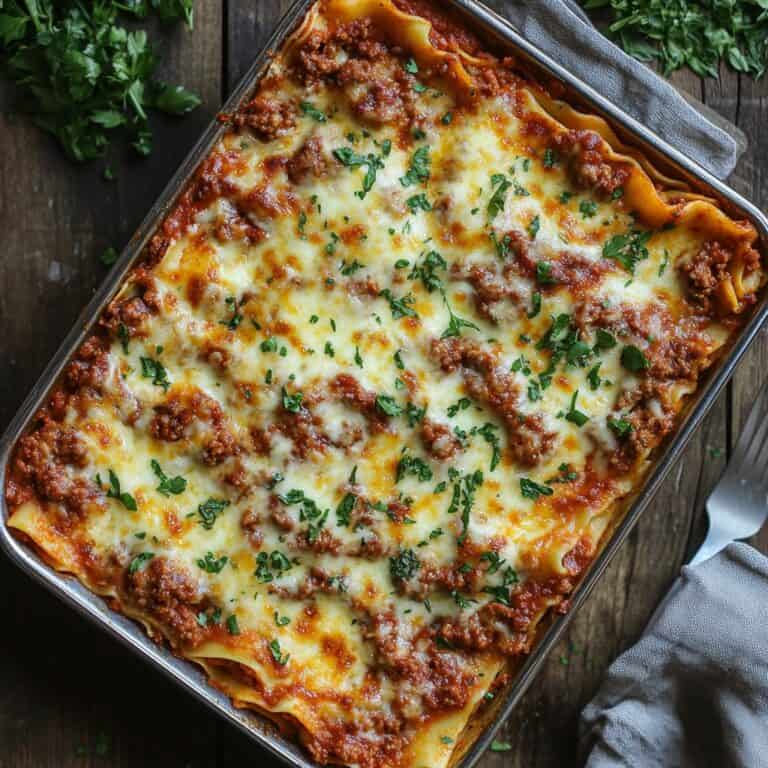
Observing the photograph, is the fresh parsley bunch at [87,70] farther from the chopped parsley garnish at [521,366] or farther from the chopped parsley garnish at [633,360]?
the chopped parsley garnish at [633,360]

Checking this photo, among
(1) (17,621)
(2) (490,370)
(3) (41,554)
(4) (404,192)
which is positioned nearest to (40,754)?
(1) (17,621)

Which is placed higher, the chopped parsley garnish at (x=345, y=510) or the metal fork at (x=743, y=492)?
the metal fork at (x=743, y=492)

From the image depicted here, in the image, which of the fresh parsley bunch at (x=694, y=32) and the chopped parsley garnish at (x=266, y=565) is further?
the fresh parsley bunch at (x=694, y=32)

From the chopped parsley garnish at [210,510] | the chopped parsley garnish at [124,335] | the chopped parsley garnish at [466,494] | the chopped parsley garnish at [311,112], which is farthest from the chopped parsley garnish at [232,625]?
the chopped parsley garnish at [311,112]

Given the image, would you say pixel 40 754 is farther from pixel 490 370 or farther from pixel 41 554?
pixel 490 370

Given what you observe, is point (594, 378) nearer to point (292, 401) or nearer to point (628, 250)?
point (628, 250)

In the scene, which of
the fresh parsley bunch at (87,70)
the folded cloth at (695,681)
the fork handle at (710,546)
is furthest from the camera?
the fork handle at (710,546)
